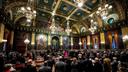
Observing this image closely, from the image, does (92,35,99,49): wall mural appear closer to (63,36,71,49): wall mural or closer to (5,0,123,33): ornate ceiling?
(5,0,123,33): ornate ceiling

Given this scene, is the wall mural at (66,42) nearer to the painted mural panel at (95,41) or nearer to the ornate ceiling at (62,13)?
the ornate ceiling at (62,13)

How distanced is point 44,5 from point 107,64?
14281mm

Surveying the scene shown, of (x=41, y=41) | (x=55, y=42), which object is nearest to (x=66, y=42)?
(x=55, y=42)

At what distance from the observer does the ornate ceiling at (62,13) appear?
14625mm

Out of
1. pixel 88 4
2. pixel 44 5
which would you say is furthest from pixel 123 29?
pixel 44 5

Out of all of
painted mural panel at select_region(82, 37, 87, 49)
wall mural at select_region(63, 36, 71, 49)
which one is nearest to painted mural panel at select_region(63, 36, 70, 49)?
wall mural at select_region(63, 36, 71, 49)

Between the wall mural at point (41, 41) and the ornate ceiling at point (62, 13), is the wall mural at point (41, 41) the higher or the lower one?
the lower one

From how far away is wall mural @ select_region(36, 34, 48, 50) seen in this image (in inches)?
764

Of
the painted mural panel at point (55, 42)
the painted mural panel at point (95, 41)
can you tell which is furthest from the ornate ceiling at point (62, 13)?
the painted mural panel at point (95, 41)

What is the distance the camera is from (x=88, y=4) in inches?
637

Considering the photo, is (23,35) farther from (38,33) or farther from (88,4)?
(88,4)

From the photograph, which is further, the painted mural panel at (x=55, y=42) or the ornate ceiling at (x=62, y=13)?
the painted mural panel at (x=55, y=42)

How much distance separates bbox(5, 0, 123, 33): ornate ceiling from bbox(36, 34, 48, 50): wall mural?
6.62ft

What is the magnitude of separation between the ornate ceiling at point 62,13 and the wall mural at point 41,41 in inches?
79.4
